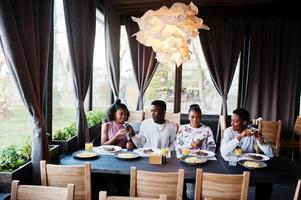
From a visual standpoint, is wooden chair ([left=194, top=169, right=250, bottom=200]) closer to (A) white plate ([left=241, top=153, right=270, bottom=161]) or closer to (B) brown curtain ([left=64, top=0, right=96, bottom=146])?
(A) white plate ([left=241, top=153, right=270, bottom=161])

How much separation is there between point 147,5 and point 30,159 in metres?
3.63

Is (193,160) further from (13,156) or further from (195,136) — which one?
(13,156)

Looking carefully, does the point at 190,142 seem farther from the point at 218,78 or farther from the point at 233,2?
the point at 233,2

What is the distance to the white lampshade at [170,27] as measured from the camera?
273 centimetres

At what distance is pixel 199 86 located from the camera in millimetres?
5621

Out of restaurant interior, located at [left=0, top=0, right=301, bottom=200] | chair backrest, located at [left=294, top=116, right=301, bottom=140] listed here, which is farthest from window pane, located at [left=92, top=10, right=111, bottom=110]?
chair backrest, located at [left=294, top=116, right=301, bottom=140]

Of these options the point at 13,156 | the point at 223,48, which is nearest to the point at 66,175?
the point at 13,156

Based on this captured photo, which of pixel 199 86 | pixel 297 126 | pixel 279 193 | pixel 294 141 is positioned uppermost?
pixel 199 86

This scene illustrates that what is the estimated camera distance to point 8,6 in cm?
188

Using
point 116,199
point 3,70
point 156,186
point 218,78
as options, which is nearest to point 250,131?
point 156,186

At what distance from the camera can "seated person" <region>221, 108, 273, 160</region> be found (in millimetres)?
2795

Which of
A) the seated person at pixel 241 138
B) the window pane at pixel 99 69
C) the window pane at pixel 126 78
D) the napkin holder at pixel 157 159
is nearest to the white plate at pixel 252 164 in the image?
the seated person at pixel 241 138

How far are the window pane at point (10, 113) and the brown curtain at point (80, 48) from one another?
84 cm

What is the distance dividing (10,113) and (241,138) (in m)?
2.07
